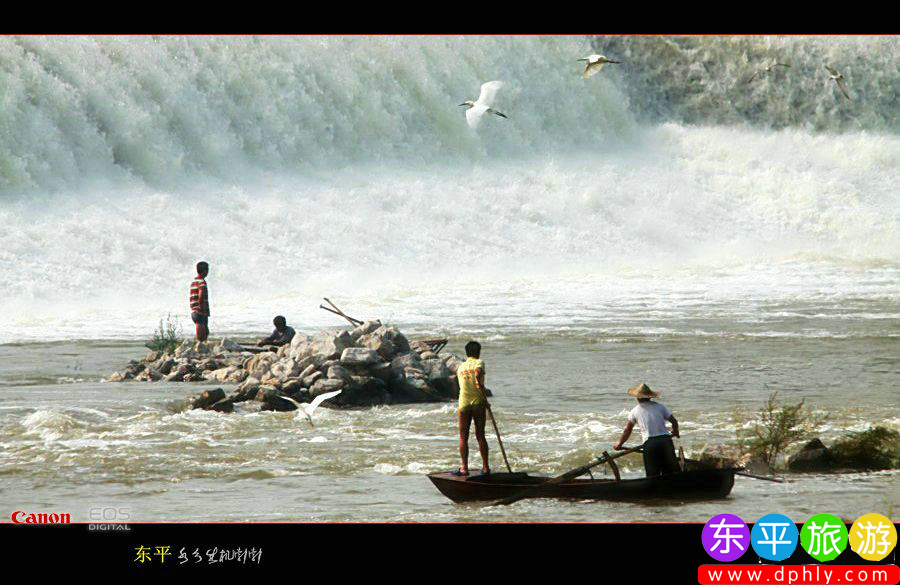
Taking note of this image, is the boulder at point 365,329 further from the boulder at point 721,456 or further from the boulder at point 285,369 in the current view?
the boulder at point 721,456

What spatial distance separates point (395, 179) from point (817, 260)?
8.80 m

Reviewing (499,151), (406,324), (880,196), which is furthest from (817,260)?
(406,324)

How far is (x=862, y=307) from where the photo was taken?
76.1 feet

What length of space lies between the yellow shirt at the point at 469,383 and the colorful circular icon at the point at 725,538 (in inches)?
73.5

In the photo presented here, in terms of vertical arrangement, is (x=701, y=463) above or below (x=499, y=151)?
below

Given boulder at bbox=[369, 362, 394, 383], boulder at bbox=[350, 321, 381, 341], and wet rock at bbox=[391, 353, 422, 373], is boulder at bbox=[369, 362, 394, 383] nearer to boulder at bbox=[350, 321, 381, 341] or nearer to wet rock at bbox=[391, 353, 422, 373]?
wet rock at bbox=[391, 353, 422, 373]

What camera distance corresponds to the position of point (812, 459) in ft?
37.1

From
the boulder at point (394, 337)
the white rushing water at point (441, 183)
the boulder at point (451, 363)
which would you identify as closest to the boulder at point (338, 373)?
the boulder at point (394, 337)

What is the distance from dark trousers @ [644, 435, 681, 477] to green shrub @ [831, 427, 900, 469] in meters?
1.85

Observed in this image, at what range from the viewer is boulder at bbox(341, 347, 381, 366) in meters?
14.4

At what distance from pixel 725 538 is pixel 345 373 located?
19.8 feet

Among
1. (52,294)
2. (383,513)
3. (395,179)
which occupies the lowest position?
(383,513)

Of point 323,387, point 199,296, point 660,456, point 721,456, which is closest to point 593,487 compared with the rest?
point 660,456

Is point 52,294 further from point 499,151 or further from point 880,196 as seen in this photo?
point 880,196
